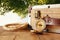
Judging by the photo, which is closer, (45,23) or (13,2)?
(45,23)

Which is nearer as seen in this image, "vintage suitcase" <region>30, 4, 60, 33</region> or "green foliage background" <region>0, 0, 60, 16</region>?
"vintage suitcase" <region>30, 4, 60, 33</region>

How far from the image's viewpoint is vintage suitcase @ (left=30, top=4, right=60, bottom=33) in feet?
2.86

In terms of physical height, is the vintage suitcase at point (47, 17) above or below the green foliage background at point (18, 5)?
below

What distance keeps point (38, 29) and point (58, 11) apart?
0.18m

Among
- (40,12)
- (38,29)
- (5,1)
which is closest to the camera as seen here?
(38,29)

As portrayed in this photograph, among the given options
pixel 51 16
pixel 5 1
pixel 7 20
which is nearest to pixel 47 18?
pixel 51 16

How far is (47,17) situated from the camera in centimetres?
92

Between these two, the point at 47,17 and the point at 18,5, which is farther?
the point at 18,5

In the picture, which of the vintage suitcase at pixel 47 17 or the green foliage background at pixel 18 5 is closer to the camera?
the vintage suitcase at pixel 47 17

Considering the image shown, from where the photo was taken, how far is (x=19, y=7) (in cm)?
121

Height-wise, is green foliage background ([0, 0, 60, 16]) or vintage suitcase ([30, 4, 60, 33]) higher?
green foliage background ([0, 0, 60, 16])

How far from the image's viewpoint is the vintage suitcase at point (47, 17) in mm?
873

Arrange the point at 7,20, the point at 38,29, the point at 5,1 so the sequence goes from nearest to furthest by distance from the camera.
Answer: the point at 38,29 → the point at 5,1 → the point at 7,20

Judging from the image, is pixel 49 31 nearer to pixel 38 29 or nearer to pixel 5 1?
pixel 38 29
